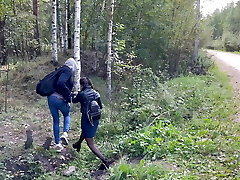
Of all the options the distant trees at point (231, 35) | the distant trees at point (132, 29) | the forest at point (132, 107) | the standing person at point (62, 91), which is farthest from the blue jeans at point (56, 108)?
the distant trees at point (231, 35)

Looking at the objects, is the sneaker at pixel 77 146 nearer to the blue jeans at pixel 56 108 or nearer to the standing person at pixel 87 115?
the blue jeans at pixel 56 108

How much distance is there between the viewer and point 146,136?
21.6ft

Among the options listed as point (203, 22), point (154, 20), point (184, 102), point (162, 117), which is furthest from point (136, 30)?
point (162, 117)

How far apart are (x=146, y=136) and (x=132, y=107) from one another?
243cm

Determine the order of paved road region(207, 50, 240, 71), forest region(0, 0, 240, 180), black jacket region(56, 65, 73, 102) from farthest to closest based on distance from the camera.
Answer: paved road region(207, 50, 240, 71) → black jacket region(56, 65, 73, 102) → forest region(0, 0, 240, 180)

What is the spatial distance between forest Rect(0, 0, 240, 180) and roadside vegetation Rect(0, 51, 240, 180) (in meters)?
0.02

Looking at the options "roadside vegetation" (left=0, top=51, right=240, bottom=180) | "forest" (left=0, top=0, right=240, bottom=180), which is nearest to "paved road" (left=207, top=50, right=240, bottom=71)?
"forest" (left=0, top=0, right=240, bottom=180)

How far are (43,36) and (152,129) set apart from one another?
51.5ft

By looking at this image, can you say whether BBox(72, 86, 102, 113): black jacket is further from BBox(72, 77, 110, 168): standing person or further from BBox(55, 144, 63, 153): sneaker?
BBox(55, 144, 63, 153): sneaker

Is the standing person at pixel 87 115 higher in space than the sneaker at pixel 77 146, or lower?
higher

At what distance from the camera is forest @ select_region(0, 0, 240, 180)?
578 cm

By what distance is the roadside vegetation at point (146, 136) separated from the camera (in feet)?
18.0

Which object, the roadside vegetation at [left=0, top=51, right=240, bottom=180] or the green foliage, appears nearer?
the green foliage

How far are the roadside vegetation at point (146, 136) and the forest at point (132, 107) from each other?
23mm
